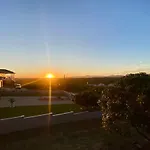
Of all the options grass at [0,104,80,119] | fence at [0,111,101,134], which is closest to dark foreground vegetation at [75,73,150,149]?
fence at [0,111,101,134]

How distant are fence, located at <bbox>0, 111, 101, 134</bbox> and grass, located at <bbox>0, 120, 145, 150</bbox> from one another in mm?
325

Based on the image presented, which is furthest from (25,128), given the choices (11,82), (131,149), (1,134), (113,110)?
(11,82)

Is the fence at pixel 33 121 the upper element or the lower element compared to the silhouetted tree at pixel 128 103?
lower

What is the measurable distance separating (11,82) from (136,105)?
3695cm

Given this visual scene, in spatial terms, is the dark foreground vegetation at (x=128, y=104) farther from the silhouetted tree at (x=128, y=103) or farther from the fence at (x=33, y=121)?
the fence at (x=33, y=121)

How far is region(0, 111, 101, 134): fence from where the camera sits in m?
13.6

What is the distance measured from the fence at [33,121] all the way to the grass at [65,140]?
0.32 metres

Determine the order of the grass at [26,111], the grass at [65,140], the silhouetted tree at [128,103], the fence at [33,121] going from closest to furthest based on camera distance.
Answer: the silhouetted tree at [128,103] → the grass at [65,140] → the fence at [33,121] → the grass at [26,111]

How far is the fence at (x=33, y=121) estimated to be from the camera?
13.6 metres

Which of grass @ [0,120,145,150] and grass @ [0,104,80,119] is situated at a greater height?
grass @ [0,104,80,119]

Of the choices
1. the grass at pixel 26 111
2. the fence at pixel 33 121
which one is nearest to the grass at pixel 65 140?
the fence at pixel 33 121

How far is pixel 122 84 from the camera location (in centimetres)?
948

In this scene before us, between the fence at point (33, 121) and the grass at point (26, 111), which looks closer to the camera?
the fence at point (33, 121)

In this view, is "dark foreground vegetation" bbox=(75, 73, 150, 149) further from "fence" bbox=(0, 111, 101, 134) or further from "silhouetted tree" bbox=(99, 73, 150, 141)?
"fence" bbox=(0, 111, 101, 134)
